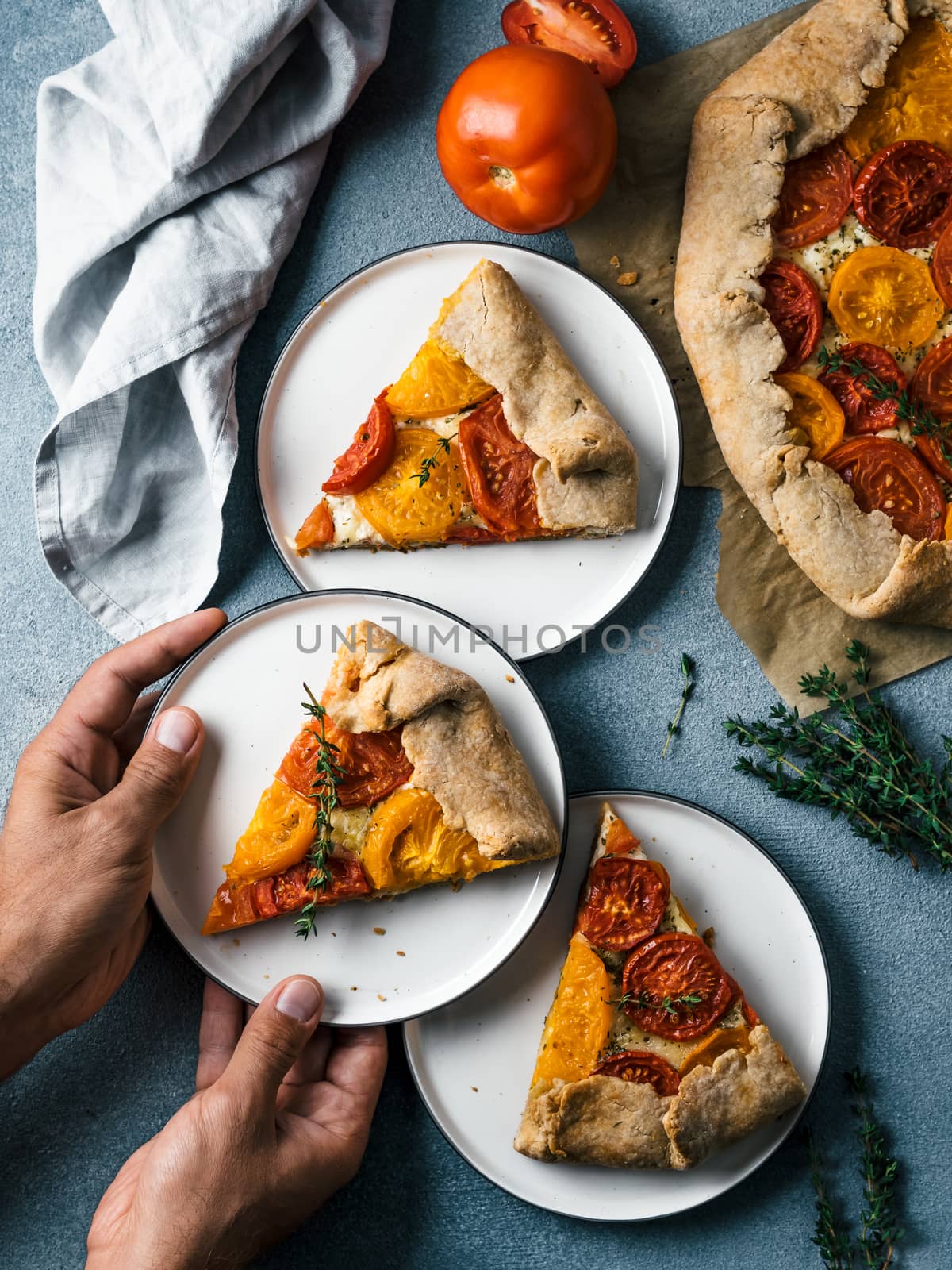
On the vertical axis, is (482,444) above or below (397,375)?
below

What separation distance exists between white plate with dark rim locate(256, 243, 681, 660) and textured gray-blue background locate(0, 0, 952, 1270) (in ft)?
0.67

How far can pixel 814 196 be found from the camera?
3506 millimetres

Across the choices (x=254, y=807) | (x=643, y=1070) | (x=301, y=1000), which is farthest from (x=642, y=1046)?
(x=254, y=807)

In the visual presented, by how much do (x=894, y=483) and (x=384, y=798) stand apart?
205 centimetres

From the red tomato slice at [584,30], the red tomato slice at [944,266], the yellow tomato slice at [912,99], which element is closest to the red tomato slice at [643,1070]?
the red tomato slice at [944,266]

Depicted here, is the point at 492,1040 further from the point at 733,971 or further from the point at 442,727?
the point at 442,727

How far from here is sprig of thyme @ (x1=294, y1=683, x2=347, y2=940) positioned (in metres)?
3.18

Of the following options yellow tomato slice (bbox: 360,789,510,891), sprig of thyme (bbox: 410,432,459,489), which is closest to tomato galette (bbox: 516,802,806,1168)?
yellow tomato slice (bbox: 360,789,510,891)

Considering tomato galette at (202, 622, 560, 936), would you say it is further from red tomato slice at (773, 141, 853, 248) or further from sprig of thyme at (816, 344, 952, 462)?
red tomato slice at (773, 141, 853, 248)

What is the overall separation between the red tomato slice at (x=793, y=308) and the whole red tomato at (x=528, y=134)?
68 centimetres

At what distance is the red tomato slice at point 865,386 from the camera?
3439 millimetres

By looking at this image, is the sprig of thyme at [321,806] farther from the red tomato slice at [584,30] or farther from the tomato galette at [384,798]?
the red tomato slice at [584,30]

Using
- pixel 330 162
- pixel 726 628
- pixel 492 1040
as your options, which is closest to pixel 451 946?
pixel 492 1040

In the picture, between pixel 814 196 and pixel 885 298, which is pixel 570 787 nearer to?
pixel 885 298
